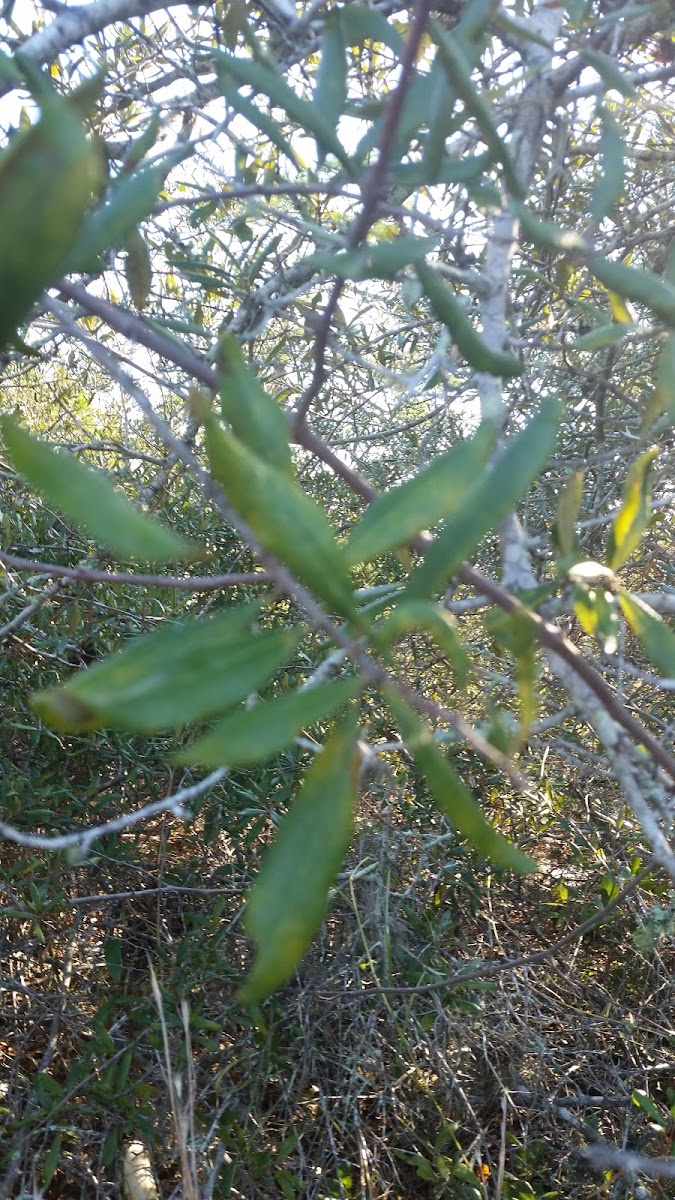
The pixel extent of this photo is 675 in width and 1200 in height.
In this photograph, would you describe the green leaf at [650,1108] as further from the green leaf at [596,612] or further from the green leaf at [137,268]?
the green leaf at [137,268]

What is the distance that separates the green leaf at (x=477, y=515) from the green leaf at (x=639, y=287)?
0.22m

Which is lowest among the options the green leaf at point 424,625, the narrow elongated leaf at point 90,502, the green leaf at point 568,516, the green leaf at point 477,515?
the green leaf at point 424,625

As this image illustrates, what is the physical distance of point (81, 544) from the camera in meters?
1.84

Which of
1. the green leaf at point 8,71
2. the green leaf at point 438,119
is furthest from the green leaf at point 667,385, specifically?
the green leaf at point 8,71

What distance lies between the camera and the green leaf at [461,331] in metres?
0.58

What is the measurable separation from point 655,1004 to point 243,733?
5.98ft

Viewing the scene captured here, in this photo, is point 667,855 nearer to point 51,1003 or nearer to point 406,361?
point 406,361

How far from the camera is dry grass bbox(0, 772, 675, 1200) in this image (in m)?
1.48

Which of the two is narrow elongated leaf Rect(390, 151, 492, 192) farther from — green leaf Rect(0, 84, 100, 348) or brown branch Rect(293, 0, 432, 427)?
green leaf Rect(0, 84, 100, 348)

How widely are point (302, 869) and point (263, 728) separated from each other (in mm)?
63

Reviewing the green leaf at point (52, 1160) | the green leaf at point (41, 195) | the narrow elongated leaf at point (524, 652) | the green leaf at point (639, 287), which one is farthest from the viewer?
the green leaf at point (52, 1160)

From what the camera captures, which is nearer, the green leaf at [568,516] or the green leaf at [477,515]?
the green leaf at [477,515]

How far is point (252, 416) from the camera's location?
45cm

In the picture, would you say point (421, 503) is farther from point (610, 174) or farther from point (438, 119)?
point (610, 174)
